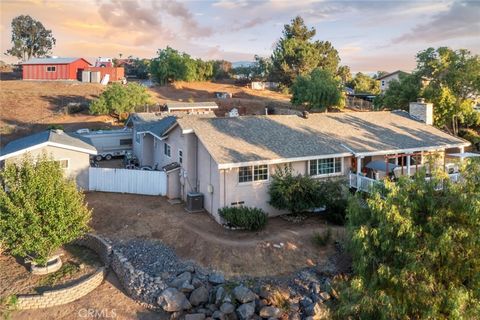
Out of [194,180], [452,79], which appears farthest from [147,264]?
[452,79]

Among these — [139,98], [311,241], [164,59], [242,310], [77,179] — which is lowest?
[242,310]

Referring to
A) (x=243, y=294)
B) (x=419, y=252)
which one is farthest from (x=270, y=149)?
(x=419, y=252)

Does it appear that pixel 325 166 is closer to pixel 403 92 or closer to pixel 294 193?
pixel 294 193

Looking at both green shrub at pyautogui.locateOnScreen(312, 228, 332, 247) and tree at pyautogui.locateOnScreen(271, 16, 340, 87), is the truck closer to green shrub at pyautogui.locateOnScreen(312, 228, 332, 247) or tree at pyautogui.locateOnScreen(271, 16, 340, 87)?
green shrub at pyautogui.locateOnScreen(312, 228, 332, 247)

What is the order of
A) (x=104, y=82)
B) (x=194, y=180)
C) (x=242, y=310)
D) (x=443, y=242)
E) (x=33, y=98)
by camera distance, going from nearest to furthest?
(x=443, y=242) < (x=242, y=310) < (x=194, y=180) < (x=33, y=98) < (x=104, y=82)

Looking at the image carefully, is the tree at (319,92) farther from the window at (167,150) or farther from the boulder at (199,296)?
the boulder at (199,296)

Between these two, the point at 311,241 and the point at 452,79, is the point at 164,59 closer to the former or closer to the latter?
the point at 452,79

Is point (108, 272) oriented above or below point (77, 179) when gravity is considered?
below
